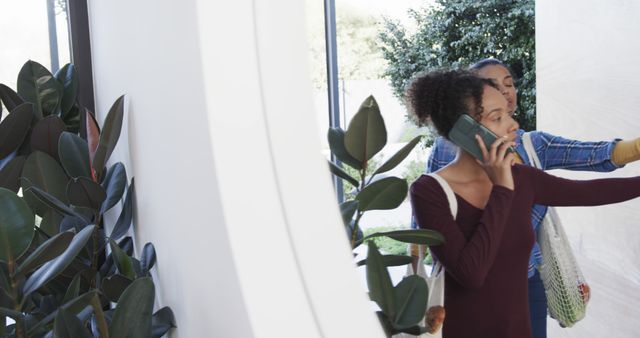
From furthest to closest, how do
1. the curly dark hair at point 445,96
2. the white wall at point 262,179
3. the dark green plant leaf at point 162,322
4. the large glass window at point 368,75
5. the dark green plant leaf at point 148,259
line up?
1. the large glass window at point 368,75
2. the curly dark hair at point 445,96
3. the dark green plant leaf at point 148,259
4. the dark green plant leaf at point 162,322
5. the white wall at point 262,179

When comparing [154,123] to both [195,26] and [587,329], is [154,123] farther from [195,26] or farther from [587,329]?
[587,329]

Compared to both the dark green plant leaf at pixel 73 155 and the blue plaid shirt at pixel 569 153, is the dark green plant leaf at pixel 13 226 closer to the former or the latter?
the dark green plant leaf at pixel 73 155

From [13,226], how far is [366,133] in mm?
449

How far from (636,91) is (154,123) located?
5.53 ft

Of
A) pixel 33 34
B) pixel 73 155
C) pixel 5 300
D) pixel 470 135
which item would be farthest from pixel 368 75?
pixel 5 300

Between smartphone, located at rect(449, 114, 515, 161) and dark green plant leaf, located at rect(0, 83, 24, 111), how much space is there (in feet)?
2.76

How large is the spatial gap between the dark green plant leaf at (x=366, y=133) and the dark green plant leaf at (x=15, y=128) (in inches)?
20.2

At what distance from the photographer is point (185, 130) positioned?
2.15ft

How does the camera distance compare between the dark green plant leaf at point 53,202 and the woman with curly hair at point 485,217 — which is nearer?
the dark green plant leaf at point 53,202

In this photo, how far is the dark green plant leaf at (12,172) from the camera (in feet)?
3.52

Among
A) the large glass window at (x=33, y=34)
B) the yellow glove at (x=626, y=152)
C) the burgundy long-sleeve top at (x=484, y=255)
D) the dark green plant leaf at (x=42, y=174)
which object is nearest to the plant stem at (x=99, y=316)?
the dark green plant leaf at (x=42, y=174)

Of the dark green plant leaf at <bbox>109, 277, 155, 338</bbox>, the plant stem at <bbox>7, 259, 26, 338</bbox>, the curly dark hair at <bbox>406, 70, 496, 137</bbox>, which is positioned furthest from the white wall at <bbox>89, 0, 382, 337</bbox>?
the curly dark hair at <bbox>406, 70, 496, 137</bbox>

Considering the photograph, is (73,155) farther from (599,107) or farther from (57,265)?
(599,107)

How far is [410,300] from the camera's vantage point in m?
0.88
